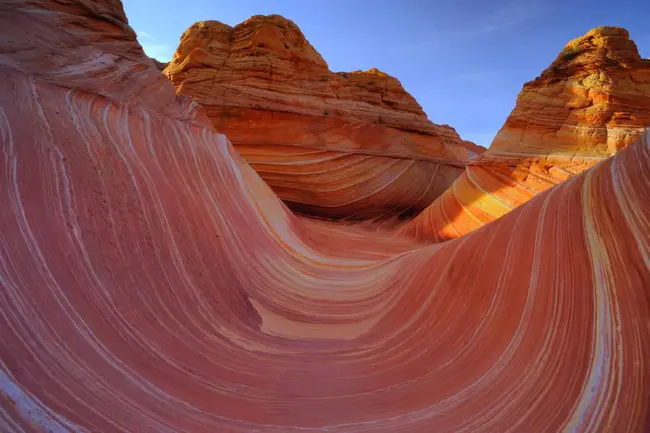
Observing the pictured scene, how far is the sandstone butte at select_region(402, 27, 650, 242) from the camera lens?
604 cm

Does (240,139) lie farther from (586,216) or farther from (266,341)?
(586,216)

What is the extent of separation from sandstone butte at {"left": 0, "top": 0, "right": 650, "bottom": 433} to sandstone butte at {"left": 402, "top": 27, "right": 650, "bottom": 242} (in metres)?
3.85

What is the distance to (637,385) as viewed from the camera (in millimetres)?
1279

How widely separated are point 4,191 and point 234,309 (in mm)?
1355

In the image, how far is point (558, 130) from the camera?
6551mm

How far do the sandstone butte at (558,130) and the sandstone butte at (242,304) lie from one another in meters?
3.85

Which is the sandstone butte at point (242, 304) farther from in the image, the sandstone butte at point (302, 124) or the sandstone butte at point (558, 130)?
the sandstone butte at point (302, 124)

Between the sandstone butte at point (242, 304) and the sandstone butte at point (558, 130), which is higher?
the sandstone butte at point (558, 130)

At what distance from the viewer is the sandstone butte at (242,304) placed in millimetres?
1343

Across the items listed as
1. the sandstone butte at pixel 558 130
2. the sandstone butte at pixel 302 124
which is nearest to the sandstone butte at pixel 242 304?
the sandstone butte at pixel 558 130

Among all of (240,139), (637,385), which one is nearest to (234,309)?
(637,385)

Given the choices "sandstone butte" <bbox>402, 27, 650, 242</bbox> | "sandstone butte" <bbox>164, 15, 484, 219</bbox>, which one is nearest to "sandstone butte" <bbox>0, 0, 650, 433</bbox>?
"sandstone butte" <bbox>402, 27, 650, 242</bbox>

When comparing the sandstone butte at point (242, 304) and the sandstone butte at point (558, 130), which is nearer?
the sandstone butte at point (242, 304)

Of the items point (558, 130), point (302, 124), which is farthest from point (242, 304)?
point (558, 130)
